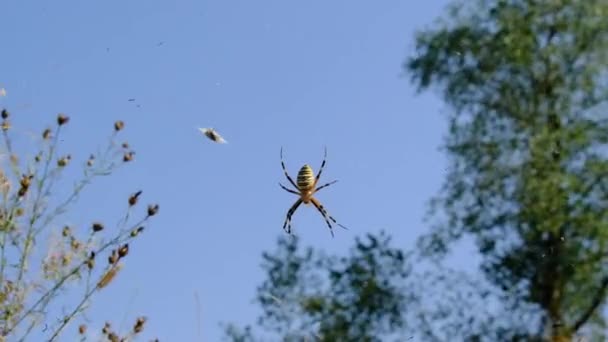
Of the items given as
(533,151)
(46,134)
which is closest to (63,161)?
(46,134)

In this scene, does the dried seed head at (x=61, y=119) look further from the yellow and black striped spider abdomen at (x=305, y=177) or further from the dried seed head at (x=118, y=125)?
the yellow and black striped spider abdomen at (x=305, y=177)

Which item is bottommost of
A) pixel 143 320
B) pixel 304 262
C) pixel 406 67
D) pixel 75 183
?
pixel 143 320

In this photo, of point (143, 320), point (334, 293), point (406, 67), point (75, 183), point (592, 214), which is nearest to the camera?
point (143, 320)

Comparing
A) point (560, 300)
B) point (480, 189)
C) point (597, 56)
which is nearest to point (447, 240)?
point (480, 189)

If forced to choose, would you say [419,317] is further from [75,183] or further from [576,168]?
[75,183]

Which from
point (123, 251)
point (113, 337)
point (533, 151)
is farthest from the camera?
point (533, 151)

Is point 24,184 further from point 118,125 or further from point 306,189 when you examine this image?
point 306,189

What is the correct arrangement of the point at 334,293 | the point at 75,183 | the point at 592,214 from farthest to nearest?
the point at 334,293
the point at 592,214
the point at 75,183
